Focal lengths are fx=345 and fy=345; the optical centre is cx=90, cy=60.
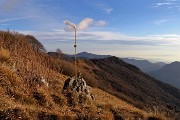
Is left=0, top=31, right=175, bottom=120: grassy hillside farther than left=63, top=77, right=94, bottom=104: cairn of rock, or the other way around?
left=63, top=77, right=94, bottom=104: cairn of rock

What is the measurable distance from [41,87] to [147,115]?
4.23 m

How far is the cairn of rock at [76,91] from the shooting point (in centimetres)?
1261

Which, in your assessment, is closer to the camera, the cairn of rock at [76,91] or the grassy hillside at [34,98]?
the grassy hillside at [34,98]

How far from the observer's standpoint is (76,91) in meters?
13.3

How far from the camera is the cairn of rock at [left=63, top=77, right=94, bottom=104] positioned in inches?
496

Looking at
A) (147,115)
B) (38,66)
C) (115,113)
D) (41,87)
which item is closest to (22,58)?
(38,66)

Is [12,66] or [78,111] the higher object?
[12,66]

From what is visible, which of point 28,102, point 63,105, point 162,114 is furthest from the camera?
point 162,114

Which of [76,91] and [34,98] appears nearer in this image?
[34,98]

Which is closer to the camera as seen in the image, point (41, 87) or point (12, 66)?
point (41, 87)

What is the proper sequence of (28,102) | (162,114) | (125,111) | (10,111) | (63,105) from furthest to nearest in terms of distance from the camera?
(162,114)
(125,111)
(63,105)
(28,102)
(10,111)

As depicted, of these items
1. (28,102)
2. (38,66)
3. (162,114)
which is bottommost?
(162,114)

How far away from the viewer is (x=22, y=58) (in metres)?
14.0

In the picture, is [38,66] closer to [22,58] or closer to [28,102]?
[22,58]
